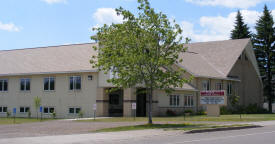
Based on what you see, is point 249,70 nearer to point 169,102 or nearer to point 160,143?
point 169,102

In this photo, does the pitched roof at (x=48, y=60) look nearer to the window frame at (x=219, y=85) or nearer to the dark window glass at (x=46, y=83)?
the dark window glass at (x=46, y=83)

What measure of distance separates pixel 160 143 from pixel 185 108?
Answer: 3063cm

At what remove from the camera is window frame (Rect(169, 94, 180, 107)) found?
43906mm

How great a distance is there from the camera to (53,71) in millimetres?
41938

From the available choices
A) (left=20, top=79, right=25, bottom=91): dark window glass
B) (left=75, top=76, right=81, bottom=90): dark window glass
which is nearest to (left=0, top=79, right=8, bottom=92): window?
(left=20, top=79, right=25, bottom=91): dark window glass

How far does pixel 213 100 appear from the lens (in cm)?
4028

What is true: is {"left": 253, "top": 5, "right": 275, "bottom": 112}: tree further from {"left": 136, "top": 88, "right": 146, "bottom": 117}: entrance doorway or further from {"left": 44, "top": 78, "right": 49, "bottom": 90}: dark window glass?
{"left": 44, "top": 78, "right": 49, "bottom": 90}: dark window glass

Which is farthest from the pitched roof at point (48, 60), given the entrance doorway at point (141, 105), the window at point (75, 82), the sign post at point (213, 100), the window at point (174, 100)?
the sign post at point (213, 100)

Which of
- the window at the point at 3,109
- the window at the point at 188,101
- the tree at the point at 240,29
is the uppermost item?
the tree at the point at 240,29

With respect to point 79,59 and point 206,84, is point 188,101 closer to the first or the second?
point 206,84

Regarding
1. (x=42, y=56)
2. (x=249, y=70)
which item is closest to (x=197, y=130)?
(x=42, y=56)

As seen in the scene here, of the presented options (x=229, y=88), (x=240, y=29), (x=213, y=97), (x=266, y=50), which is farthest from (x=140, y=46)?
(x=240, y=29)

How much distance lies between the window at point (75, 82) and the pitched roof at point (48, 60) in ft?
3.19

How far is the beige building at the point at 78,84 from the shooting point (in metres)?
40.4
